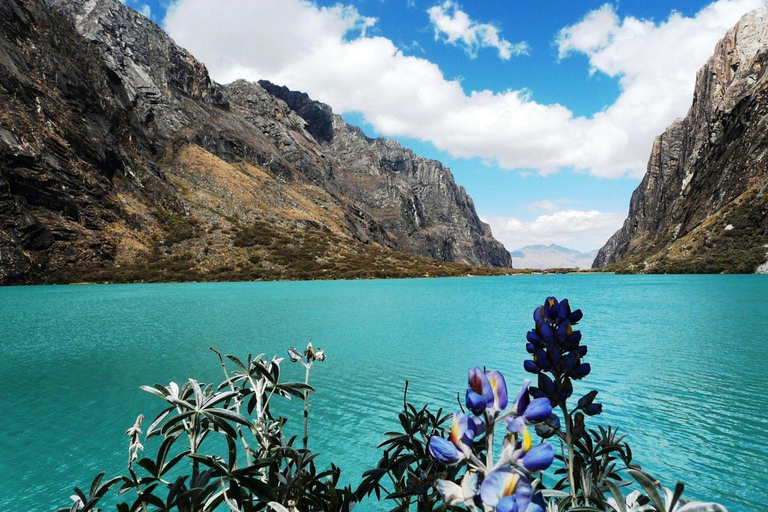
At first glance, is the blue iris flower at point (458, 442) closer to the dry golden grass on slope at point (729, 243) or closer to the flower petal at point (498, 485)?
the flower petal at point (498, 485)

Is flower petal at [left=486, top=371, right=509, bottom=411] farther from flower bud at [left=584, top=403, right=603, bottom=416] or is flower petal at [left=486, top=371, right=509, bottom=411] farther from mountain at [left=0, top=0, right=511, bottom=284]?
mountain at [left=0, top=0, right=511, bottom=284]

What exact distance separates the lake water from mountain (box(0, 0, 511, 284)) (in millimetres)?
72857

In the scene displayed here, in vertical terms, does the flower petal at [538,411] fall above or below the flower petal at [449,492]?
above

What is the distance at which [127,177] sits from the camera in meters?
129

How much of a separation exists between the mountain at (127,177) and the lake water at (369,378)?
239 ft

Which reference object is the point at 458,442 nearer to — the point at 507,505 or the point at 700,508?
the point at 507,505

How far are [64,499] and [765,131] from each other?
21517 cm

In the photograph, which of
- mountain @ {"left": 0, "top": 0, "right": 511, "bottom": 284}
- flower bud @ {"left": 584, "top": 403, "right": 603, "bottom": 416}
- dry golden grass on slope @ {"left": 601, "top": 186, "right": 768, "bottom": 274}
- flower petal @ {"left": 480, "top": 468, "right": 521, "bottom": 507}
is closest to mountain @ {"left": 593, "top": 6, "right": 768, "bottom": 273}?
dry golden grass on slope @ {"left": 601, "top": 186, "right": 768, "bottom": 274}

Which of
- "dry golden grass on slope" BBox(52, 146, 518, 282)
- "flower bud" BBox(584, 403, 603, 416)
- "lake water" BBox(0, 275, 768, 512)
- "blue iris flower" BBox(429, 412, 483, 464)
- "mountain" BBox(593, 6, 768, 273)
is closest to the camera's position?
"blue iris flower" BBox(429, 412, 483, 464)

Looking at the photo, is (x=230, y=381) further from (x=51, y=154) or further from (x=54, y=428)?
(x=51, y=154)

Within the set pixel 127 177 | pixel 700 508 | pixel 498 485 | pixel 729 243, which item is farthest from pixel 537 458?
pixel 729 243

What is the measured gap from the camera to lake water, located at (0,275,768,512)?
10.3 metres

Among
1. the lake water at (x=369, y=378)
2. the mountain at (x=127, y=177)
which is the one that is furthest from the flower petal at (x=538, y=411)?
the mountain at (x=127, y=177)

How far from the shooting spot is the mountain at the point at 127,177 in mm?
94812
